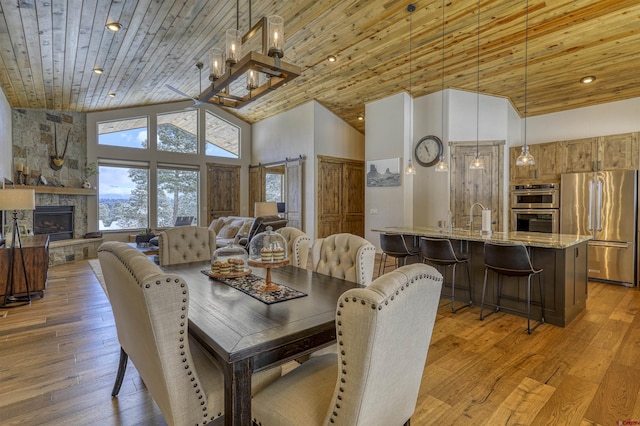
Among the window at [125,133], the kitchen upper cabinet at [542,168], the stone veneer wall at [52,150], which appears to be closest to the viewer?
the kitchen upper cabinet at [542,168]

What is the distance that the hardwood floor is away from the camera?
1930 millimetres

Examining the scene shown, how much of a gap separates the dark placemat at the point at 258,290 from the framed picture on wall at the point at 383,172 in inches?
191

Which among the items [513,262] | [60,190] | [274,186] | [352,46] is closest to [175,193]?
[60,190]

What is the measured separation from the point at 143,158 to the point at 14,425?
7290mm

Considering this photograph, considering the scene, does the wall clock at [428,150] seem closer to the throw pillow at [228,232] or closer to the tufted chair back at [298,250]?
the throw pillow at [228,232]

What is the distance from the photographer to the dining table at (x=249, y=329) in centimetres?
122

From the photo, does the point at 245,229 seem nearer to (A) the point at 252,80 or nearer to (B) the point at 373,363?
(A) the point at 252,80

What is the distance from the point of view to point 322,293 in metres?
1.93

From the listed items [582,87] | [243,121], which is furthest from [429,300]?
[243,121]

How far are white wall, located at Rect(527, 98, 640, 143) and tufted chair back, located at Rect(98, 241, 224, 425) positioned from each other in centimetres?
694

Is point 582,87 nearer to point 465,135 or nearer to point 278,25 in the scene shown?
point 465,135

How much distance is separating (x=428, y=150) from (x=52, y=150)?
781 centimetres

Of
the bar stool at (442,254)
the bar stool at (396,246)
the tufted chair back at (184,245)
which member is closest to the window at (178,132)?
the tufted chair back at (184,245)

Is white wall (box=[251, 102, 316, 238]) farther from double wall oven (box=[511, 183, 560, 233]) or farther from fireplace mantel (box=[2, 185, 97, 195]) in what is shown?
fireplace mantel (box=[2, 185, 97, 195])
